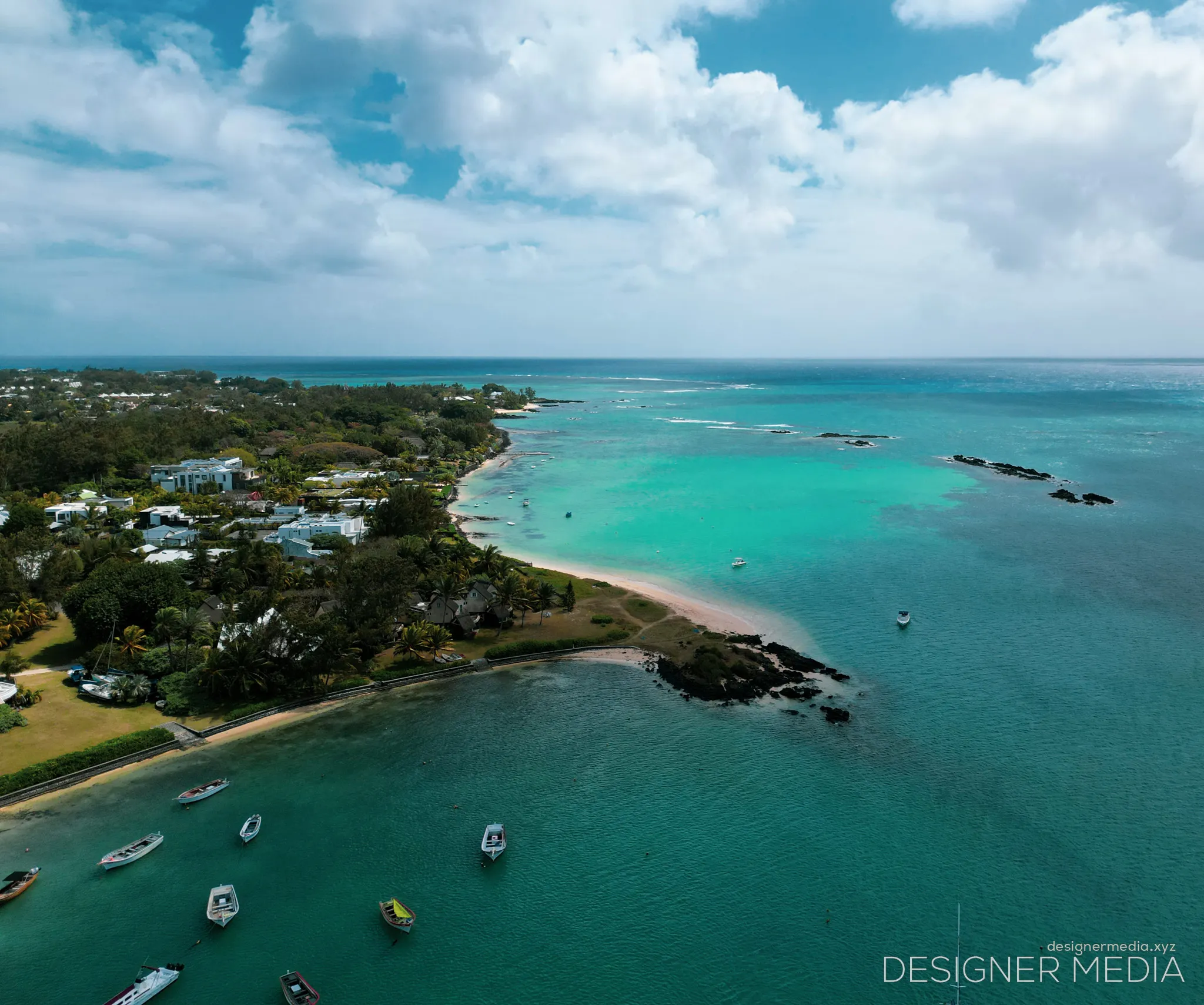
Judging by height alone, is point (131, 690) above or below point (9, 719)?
above

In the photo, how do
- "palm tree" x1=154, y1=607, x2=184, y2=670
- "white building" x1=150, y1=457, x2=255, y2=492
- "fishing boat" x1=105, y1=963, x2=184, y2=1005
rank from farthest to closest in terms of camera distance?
"white building" x1=150, y1=457, x2=255, y2=492 < "palm tree" x1=154, y1=607, x2=184, y2=670 < "fishing boat" x1=105, y1=963, x2=184, y2=1005

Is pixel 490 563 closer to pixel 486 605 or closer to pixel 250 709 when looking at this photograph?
pixel 486 605

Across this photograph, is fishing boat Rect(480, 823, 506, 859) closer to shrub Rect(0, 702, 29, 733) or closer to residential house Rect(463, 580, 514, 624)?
residential house Rect(463, 580, 514, 624)

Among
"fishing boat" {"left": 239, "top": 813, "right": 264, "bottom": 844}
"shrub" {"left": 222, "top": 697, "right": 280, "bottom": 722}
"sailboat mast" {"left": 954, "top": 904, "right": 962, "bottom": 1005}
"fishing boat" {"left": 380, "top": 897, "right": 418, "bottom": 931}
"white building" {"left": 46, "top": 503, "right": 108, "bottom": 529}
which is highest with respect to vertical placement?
"white building" {"left": 46, "top": 503, "right": 108, "bottom": 529}

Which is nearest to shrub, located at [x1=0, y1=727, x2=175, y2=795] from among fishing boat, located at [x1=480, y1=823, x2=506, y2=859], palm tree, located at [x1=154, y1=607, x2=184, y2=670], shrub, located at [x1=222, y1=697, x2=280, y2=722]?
shrub, located at [x1=222, y1=697, x2=280, y2=722]

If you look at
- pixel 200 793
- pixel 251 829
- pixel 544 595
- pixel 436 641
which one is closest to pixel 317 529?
pixel 436 641

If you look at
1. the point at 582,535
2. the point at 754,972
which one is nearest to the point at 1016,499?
the point at 582,535

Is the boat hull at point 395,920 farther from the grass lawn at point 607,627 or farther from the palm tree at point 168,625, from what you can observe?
the palm tree at point 168,625
